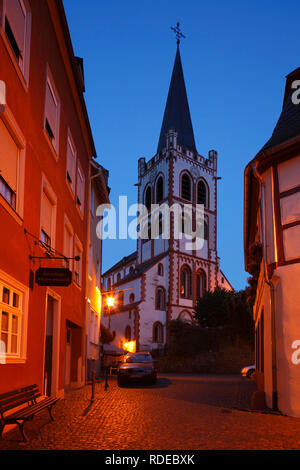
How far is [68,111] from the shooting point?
15.6 m

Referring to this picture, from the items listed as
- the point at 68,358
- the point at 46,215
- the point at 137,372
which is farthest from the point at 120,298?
the point at 46,215

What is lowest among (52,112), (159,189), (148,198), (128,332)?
(128,332)

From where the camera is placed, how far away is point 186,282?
58.0m

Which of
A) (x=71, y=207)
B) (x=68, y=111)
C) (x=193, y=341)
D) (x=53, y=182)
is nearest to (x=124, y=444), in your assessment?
(x=53, y=182)

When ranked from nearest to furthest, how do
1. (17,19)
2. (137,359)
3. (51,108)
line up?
(17,19), (51,108), (137,359)

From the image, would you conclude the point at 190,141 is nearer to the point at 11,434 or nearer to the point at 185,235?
the point at 185,235

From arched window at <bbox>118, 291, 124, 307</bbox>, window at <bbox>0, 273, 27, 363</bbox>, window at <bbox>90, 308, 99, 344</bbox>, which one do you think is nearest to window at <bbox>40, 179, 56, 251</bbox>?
window at <bbox>0, 273, 27, 363</bbox>

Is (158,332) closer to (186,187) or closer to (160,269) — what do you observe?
(160,269)

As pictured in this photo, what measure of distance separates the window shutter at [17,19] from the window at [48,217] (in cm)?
329

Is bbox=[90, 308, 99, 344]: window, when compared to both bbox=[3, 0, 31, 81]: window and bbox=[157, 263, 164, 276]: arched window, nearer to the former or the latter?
bbox=[3, 0, 31, 81]: window

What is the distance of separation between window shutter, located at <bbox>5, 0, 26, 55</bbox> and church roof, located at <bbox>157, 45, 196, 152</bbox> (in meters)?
56.2

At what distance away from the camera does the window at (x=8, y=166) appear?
873 cm

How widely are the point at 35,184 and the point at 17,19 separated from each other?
328cm

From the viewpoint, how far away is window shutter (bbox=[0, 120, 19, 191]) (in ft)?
28.6
